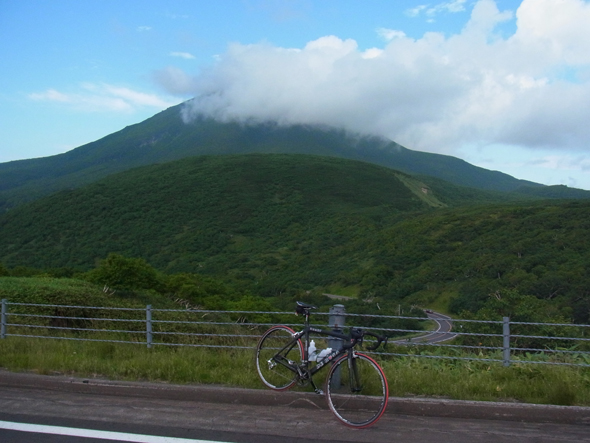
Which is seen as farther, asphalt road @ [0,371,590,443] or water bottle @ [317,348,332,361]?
water bottle @ [317,348,332,361]

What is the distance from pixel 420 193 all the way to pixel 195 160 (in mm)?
63454

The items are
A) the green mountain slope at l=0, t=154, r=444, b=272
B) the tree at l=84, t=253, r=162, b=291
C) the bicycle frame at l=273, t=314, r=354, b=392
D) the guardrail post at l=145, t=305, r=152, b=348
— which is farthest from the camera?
the green mountain slope at l=0, t=154, r=444, b=272

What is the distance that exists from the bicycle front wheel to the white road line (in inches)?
54.2

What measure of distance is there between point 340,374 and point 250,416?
110 cm

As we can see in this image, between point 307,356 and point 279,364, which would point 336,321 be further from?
point 279,364

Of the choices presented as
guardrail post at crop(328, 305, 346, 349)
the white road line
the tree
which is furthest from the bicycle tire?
the tree

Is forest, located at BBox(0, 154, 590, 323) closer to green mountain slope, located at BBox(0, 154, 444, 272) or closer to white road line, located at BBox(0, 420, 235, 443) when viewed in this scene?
green mountain slope, located at BBox(0, 154, 444, 272)

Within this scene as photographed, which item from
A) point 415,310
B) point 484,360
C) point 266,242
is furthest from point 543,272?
point 266,242

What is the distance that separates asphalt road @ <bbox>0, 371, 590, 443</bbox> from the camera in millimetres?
4664

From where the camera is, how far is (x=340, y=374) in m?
5.67

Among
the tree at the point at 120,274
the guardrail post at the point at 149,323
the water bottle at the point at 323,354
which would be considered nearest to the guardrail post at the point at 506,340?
the water bottle at the point at 323,354

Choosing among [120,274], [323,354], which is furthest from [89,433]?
[120,274]

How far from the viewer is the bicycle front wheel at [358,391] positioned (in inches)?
200

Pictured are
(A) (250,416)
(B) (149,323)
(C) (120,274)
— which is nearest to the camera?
(A) (250,416)
